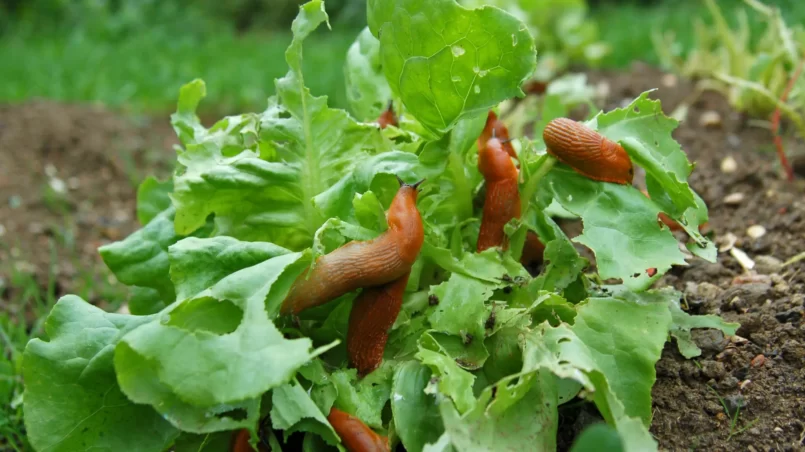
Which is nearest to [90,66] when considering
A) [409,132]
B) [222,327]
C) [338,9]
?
[338,9]

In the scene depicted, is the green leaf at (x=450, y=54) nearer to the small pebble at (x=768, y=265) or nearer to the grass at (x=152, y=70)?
the small pebble at (x=768, y=265)

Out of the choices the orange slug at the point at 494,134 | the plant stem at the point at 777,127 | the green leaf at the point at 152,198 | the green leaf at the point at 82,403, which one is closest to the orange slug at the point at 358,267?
the green leaf at the point at 82,403

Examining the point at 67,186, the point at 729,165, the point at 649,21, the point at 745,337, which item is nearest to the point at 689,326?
the point at 745,337

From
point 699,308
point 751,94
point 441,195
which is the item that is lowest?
point 751,94

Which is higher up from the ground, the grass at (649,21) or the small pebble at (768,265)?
the small pebble at (768,265)

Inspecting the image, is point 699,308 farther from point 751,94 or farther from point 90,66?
point 90,66

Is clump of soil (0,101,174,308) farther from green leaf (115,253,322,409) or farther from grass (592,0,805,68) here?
grass (592,0,805,68)

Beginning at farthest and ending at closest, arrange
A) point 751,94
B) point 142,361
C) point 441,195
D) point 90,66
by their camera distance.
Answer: point 90,66 → point 751,94 → point 441,195 → point 142,361
